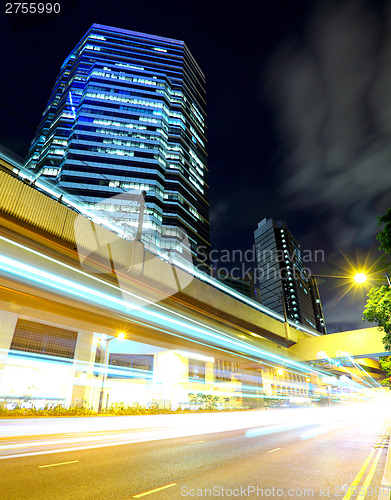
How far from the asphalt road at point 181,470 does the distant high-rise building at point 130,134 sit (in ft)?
258

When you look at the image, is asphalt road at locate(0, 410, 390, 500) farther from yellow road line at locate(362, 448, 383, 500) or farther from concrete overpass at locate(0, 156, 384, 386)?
concrete overpass at locate(0, 156, 384, 386)

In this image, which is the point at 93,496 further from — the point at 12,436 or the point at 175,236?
the point at 175,236

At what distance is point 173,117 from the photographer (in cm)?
11925

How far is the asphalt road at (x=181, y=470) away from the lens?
18.3 feet

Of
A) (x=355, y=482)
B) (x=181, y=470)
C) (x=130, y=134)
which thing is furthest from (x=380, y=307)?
(x=130, y=134)

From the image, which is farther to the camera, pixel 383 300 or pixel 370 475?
pixel 383 300

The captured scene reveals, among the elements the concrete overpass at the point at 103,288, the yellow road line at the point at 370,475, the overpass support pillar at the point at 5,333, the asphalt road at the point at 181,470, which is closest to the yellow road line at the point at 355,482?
the asphalt road at the point at 181,470

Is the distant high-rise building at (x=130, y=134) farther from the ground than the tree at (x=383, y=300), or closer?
farther from the ground

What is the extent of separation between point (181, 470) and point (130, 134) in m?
111

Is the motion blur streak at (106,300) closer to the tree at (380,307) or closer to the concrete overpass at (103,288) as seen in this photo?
the concrete overpass at (103,288)

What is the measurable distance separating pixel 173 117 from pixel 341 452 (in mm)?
126788

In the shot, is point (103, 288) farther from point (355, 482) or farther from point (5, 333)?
point (355, 482)

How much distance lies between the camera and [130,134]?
104188mm

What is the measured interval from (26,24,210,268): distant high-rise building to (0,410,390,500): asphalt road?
7877cm
